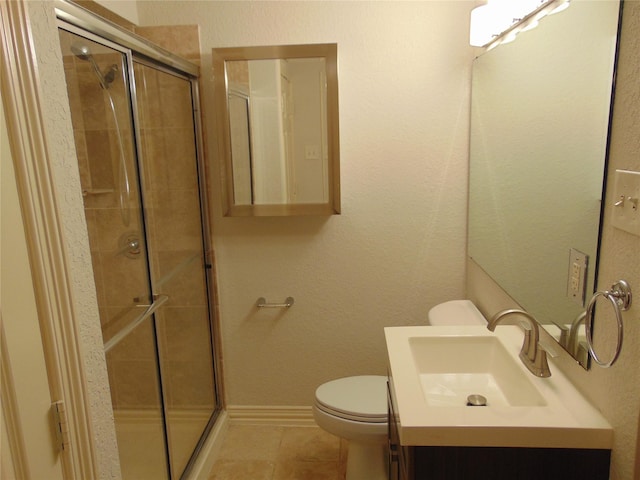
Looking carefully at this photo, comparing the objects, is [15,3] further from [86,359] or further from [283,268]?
[283,268]

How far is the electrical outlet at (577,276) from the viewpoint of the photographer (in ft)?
3.71

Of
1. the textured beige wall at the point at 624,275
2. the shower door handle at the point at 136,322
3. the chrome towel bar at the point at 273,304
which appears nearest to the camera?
the textured beige wall at the point at 624,275

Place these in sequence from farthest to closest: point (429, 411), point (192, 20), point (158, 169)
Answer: point (192, 20) < point (158, 169) < point (429, 411)

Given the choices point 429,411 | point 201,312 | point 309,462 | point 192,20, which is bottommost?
point 309,462

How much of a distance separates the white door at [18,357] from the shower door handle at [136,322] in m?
0.57

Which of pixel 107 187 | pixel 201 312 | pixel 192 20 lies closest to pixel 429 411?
pixel 107 187

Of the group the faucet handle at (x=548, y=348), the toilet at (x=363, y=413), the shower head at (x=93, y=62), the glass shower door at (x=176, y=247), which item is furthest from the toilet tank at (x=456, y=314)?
the shower head at (x=93, y=62)

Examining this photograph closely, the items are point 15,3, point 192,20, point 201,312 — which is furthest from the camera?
point 201,312

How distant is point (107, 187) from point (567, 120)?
57.7 inches

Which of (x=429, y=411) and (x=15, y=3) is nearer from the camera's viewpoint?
(x=15, y=3)

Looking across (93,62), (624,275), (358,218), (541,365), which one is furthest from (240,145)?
(624,275)

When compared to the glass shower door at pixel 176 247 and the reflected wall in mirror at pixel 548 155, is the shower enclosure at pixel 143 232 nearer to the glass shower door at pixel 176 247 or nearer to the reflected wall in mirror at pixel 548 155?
the glass shower door at pixel 176 247

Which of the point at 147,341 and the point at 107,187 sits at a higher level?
the point at 107,187

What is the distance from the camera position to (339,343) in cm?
241
